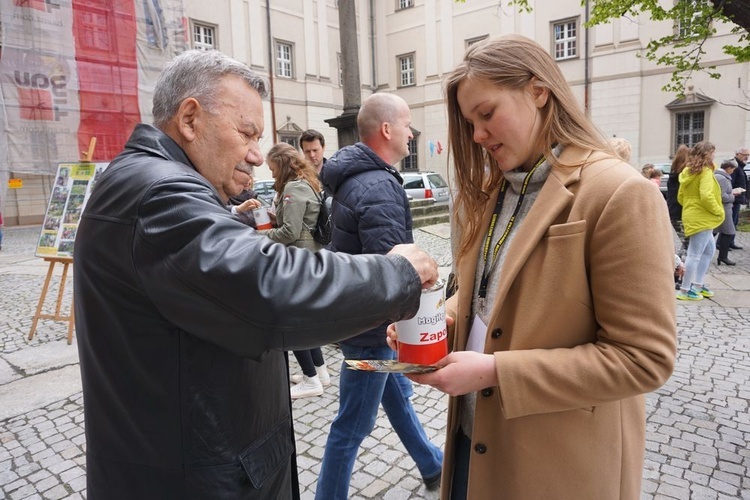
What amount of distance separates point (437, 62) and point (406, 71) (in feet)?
7.70

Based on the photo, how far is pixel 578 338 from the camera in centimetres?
131

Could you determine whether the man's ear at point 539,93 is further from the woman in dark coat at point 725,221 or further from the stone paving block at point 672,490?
the woman in dark coat at point 725,221

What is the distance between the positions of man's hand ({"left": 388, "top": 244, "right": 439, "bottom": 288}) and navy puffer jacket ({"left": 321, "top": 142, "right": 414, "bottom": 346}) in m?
1.27

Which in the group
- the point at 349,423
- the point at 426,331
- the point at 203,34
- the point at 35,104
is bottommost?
the point at 349,423

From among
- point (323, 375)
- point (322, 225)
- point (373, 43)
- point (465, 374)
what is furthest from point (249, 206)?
point (373, 43)

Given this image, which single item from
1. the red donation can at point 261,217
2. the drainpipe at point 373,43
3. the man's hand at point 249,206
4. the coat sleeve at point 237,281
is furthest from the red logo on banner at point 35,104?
the drainpipe at point 373,43

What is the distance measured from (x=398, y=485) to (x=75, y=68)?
6.22 meters

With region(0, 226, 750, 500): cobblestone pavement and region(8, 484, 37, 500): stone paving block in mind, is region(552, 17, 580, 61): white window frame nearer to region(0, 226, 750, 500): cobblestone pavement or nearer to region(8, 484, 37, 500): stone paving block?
region(0, 226, 750, 500): cobblestone pavement

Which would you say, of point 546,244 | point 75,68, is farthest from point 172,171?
point 75,68

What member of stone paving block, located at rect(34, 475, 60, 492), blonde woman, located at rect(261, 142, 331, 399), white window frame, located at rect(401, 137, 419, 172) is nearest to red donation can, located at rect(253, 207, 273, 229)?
blonde woman, located at rect(261, 142, 331, 399)

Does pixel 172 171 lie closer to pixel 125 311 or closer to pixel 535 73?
pixel 125 311

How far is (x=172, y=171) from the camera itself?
1.15 meters

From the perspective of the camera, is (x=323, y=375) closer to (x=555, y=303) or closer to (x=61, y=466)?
(x=61, y=466)

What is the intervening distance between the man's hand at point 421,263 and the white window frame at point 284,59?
80.5 ft
